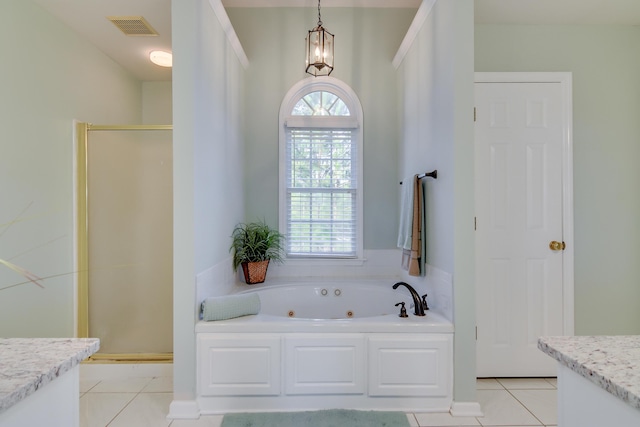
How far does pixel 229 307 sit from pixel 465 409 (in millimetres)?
1594

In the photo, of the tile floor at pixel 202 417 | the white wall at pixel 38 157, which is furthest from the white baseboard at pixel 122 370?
the white wall at pixel 38 157

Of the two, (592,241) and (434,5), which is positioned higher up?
(434,5)

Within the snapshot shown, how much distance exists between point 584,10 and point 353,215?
2472 millimetres

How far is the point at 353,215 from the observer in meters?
3.42

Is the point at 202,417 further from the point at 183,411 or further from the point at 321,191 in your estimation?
the point at 321,191

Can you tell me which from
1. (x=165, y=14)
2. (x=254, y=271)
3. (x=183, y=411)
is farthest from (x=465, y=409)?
(x=165, y=14)

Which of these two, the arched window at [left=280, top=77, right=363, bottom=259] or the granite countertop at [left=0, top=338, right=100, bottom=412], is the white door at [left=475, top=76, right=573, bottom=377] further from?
the granite countertop at [left=0, top=338, right=100, bottom=412]

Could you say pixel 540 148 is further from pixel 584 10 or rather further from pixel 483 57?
pixel 584 10

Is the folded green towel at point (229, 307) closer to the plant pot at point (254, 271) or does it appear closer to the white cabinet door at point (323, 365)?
the white cabinet door at point (323, 365)

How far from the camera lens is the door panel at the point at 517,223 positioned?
8.75 ft

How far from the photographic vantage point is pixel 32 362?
884 mm

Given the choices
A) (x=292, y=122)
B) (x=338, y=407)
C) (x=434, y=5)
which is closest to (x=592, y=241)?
(x=434, y=5)

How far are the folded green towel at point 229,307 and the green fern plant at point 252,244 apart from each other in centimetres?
73

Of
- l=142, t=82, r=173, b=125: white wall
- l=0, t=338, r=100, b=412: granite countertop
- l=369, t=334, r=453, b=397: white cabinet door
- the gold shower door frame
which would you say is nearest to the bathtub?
l=369, t=334, r=453, b=397: white cabinet door
